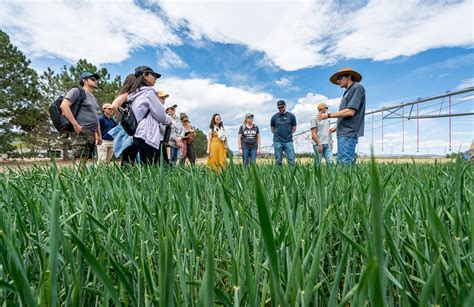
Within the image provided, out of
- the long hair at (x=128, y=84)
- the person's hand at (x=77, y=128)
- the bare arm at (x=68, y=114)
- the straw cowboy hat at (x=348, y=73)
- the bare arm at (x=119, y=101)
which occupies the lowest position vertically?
the person's hand at (x=77, y=128)

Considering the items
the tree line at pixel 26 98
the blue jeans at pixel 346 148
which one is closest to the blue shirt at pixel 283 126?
the blue jeans at pixel 346 148

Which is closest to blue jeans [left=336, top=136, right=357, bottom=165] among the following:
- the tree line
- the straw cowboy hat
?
the straw cowboy hat

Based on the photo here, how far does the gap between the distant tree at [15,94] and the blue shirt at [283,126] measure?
23.1 metres

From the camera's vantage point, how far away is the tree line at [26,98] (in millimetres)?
21688

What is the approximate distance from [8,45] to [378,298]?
97.6ft

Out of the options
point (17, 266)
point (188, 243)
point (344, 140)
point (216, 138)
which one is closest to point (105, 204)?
point (188, 243)

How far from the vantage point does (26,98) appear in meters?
23.0

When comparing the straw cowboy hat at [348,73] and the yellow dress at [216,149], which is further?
the yellow dress at [216,149]

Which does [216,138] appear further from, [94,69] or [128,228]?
[94,69]

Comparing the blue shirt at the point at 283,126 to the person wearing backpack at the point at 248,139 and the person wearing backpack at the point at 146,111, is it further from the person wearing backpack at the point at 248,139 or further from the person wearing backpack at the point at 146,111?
the person wearing backpack at the point at 146,111

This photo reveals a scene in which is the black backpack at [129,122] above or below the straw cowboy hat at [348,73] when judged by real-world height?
below

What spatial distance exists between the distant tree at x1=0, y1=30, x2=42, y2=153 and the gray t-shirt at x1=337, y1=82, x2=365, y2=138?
25337mm

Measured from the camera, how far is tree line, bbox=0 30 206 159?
21.7 metres

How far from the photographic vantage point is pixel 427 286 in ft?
0.90
